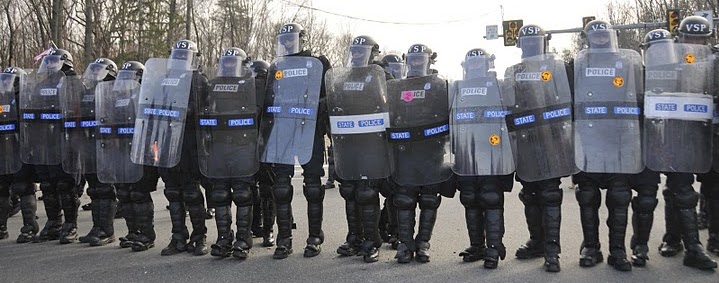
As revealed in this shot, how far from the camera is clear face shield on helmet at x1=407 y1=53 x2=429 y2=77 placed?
546 centimetres

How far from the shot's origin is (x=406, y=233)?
5.47 metres

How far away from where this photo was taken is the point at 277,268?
5.39 meters

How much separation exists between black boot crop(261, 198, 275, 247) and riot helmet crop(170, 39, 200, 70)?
1535 mm

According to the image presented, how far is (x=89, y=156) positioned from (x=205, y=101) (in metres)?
1.57

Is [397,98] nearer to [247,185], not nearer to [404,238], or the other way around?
[404,238]

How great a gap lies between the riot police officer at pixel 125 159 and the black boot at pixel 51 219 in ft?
3.32

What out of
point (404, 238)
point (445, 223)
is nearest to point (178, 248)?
point (404, 238)

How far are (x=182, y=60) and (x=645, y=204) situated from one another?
4.06 m

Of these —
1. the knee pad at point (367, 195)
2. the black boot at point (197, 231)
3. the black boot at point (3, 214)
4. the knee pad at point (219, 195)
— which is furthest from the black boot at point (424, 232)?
the black boot at point (3, 214)

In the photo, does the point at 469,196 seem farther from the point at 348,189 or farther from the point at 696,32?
the point at 696,32

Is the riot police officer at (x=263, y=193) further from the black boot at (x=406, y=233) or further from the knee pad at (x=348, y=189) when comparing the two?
the black boot at (x=406, y=233)

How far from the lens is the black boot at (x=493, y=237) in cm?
520

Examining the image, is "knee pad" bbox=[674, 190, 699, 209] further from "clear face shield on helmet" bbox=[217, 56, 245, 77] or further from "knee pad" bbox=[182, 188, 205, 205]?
"knee pad" bbox=[182, 188, 205, 205]

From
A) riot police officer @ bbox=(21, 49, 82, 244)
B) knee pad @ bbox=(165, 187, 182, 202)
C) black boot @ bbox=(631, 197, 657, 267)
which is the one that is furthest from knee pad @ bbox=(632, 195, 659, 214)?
riot police officer @ bbox=(21, 49, 82, 244)
